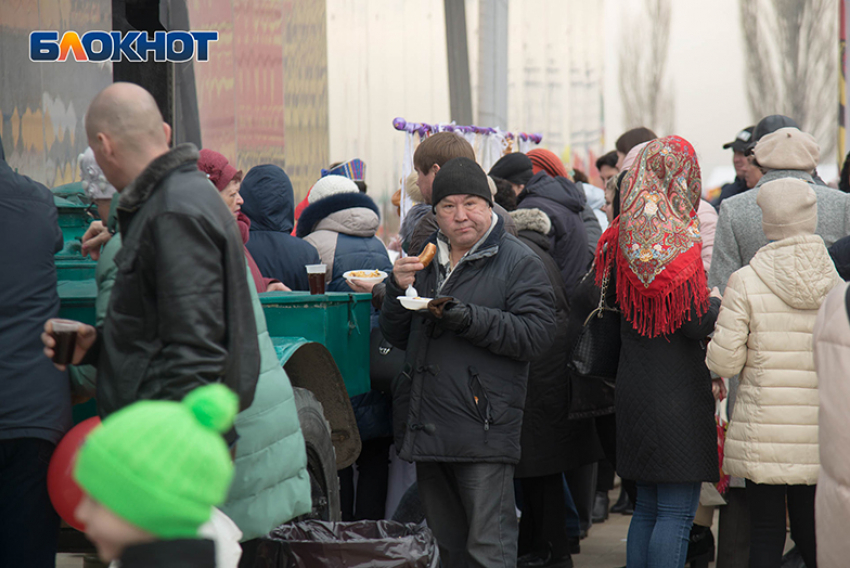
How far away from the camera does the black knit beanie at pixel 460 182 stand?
3.74 m

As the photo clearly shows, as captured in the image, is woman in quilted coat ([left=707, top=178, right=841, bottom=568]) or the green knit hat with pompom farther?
woman in quilted coat ([left=707, top=178, right=841, bottom=568])

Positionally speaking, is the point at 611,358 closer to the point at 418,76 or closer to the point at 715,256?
the point at 715,256

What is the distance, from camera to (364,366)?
4.38 metres

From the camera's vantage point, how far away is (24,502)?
2.96 m

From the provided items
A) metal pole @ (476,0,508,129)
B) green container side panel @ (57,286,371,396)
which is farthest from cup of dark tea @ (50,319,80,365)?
metal pole @ (476,0,508,129)

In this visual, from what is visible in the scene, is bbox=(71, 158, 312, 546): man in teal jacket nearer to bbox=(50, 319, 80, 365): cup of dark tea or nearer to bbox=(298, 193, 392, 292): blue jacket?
bbox=(50, 319, 80, 365): cup of dark tea

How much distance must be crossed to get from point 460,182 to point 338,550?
56.7 inches

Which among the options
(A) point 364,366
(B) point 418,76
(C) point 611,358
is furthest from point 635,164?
(B) point 418,76

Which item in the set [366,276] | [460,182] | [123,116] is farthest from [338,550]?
[123,116]

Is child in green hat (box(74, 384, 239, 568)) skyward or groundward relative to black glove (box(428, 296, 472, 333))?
groundward

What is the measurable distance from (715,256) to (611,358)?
1015 millimetres

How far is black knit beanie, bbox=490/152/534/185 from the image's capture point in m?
5.74

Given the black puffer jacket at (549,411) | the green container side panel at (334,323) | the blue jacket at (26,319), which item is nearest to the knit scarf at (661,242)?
the black puffer jacket at (549,411)

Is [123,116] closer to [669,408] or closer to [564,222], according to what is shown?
[669,408]
